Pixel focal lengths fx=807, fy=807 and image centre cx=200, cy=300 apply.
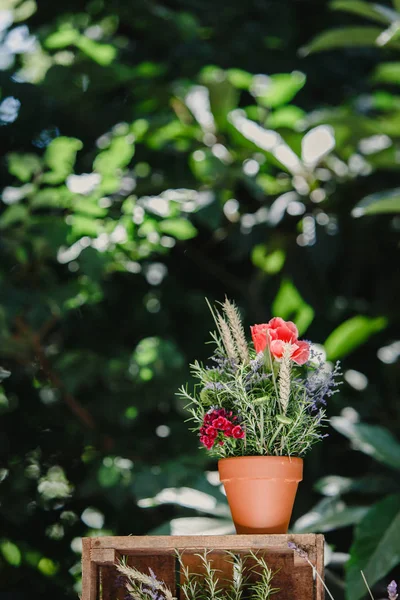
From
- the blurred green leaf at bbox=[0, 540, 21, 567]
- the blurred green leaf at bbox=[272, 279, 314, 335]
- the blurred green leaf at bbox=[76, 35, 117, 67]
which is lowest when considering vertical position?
the blurred green leaf at bbox=[0, 540, 21, 567]

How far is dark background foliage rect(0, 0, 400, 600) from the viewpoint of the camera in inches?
80.4

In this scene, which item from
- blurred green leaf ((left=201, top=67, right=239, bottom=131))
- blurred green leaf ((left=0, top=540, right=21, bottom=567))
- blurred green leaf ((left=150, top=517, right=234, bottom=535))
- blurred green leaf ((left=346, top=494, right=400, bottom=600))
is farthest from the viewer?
blurred green leaf ((left=0, top=540, right=21, bottom=567))

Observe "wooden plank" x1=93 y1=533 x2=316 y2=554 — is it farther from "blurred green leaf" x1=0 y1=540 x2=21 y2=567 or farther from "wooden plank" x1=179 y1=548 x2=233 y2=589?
"blurred green leaf" x1=0 y1=540 x2=21 y2=567

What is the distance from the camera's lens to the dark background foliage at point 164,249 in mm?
2041

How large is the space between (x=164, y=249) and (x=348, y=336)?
22.1 inches

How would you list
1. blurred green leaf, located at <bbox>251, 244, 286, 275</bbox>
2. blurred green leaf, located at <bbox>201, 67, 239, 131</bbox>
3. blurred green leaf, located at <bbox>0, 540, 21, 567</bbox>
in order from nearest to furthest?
blurred green leaf, located at <bbox>201, 67, 239, 131</bbox> < blurred green leaf, located at <bbox>251, 244, 286, 275</bbox> < blurred green leaf, located at <bbox>0, 540, 21, 567</bbox>

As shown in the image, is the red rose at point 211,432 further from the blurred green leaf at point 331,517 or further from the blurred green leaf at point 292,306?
the blurred green leaf at point 292,306

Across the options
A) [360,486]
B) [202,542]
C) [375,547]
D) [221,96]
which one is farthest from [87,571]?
[221,96]

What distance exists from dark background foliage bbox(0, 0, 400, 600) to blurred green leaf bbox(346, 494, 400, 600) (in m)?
0.15

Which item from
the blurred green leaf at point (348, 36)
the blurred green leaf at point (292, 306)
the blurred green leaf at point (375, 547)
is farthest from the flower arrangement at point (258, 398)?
the blurred green leaf at point (292, 306)

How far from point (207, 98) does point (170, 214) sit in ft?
1.16

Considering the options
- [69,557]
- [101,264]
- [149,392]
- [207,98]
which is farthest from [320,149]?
[69,557]

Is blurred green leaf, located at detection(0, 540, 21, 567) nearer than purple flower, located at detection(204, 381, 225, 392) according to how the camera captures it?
No

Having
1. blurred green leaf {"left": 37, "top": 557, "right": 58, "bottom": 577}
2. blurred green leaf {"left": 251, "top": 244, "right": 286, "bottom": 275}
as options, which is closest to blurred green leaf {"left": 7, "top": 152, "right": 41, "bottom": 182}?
blurred green leaf {"left": 251, "top": 244, "right": 286, "bottom": 275}
